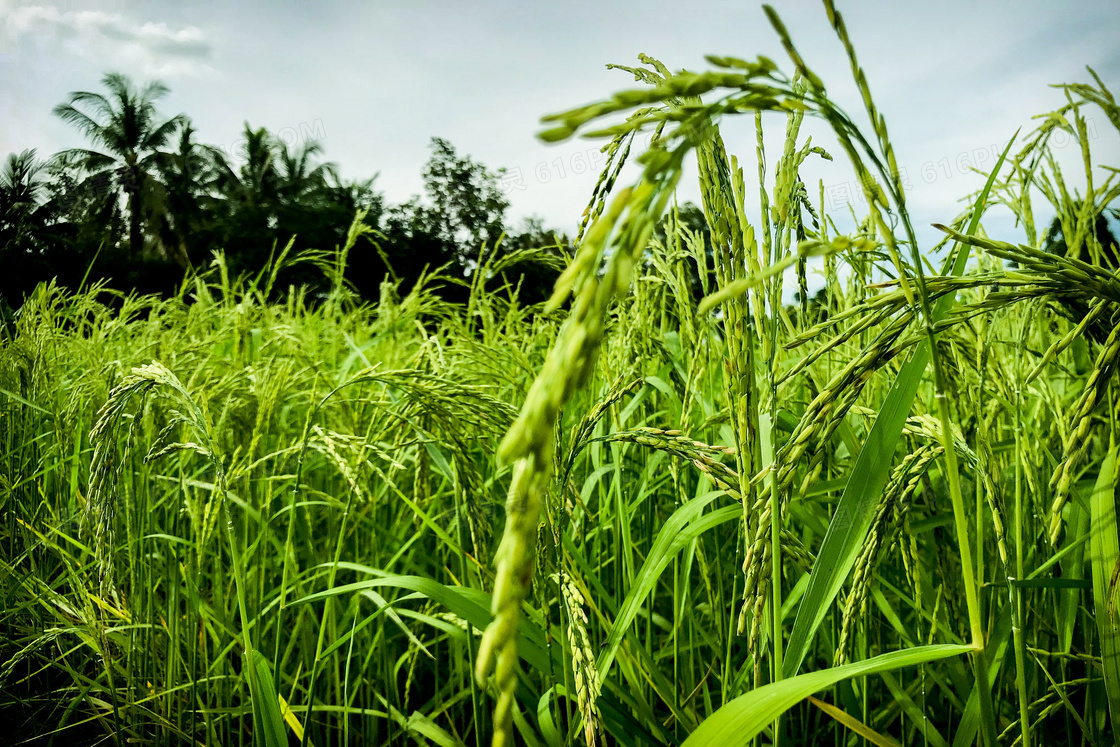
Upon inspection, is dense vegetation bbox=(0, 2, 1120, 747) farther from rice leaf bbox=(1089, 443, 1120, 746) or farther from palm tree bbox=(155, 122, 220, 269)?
palm tree bbox=(155, 122, 220, 269)

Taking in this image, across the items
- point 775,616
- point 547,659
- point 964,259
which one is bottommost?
point 547,659

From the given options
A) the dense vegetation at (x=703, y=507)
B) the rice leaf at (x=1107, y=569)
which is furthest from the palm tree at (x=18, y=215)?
the rice leaf at (x=1107, y=569)

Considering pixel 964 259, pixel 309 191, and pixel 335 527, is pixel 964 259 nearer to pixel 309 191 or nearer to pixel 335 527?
pixel 335 527

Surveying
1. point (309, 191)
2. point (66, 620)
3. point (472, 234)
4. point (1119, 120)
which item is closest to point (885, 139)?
point (1119, 120)

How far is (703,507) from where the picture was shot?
1150mm

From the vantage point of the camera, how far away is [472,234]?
2525 centimetres

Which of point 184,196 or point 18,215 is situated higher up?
point 184,196

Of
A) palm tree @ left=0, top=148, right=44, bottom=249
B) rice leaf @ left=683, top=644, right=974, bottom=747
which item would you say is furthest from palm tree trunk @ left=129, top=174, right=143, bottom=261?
A: rice leaf @ left=683, top=644, right=974, bottom=747

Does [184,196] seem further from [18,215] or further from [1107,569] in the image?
[1107,569]

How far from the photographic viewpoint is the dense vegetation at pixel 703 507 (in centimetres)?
49

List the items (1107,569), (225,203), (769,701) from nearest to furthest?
(769,701), (1107,569), (225,203)

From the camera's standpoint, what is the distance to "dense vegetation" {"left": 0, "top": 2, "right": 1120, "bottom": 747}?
49cm

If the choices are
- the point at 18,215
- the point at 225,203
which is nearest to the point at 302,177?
the point at 225,203

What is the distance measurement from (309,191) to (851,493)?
38.3 meters
